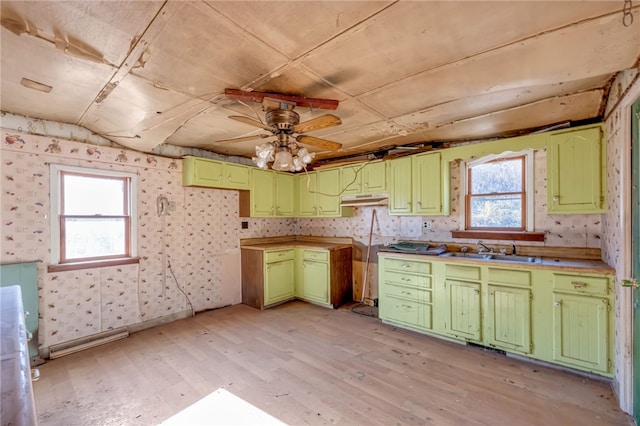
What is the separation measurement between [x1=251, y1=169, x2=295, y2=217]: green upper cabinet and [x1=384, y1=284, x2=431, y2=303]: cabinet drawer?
92.2 inches

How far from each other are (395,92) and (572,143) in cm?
193

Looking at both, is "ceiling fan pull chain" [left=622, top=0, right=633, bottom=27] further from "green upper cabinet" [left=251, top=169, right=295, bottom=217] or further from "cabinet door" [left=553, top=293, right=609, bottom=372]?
"green upper cabinet" [left=251, top=169, right=295, bottom=217]

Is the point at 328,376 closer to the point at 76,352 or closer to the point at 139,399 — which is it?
the point at 139,399

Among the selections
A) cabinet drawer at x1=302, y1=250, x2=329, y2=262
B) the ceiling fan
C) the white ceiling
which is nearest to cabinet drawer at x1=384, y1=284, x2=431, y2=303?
cabinet drawer at x1=302, y1=250, x2=329, y2=262

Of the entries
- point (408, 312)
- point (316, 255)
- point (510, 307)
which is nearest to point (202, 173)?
point (316, 255)

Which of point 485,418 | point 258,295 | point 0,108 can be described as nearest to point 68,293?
point 0,108

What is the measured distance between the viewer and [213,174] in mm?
4121

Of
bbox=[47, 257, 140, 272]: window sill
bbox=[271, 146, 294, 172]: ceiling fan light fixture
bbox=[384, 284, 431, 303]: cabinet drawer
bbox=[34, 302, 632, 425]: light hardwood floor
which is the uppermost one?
bbox=[271, 146, 294, 172]: ceiling fan light fixture

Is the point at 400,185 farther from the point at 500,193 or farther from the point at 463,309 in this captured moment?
the point at 463,309

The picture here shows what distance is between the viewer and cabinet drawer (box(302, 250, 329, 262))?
14.6 ft

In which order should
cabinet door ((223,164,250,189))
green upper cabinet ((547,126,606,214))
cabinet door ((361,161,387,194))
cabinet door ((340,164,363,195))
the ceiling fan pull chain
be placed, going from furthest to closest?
1. cabinet door ((340,164,363,195))
2. cabinet door ((223,164,250,189))
3. cabinet door ((361,161,387,194))
4. green upper cabinet ((547,126,606,214))
5. the ceiling fan pull chain

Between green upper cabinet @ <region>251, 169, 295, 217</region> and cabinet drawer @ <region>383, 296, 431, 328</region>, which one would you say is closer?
cabinet drawer @ <region>383, 296, 431, 328</region>

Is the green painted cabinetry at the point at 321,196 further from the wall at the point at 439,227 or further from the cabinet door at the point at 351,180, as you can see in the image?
the wall at the point at 439,227

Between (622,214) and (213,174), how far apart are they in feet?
14.4
